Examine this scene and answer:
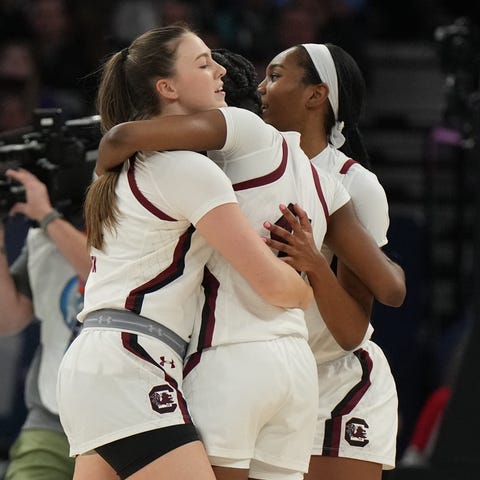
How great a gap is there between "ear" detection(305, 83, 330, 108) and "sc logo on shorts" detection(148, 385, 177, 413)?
1053 mm

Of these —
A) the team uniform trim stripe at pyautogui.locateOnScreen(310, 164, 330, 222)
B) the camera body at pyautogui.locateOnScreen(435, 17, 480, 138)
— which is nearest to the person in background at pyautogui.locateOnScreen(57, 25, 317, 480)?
the team uniform trim stripe at pyautogui.locateOnScreen(310, 164, 330, 222)

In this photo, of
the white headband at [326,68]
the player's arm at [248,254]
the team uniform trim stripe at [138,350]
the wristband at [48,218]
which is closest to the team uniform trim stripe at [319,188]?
the player's arm at [248,254]

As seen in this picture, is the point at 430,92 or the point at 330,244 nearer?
the point at 330,244

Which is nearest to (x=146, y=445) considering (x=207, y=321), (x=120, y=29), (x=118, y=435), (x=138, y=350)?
(x=118, y=435)

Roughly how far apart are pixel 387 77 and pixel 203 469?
265 inches

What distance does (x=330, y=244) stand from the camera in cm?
322

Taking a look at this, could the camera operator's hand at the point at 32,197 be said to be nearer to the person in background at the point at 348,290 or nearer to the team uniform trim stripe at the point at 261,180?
the person in background at the point at 348,290

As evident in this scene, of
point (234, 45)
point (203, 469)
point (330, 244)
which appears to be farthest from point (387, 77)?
point (203, 469)

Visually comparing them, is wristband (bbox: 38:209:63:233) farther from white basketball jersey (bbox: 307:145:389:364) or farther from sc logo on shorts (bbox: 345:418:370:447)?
sc logo on shorts (bbox: 345:418:370:447)

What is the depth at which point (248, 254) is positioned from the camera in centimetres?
278

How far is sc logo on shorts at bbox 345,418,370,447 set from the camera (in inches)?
131

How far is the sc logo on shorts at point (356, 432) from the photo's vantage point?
10.9ft

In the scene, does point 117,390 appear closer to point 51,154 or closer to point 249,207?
point 249,207

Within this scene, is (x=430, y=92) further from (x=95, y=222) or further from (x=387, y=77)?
(x=95, y=222)
